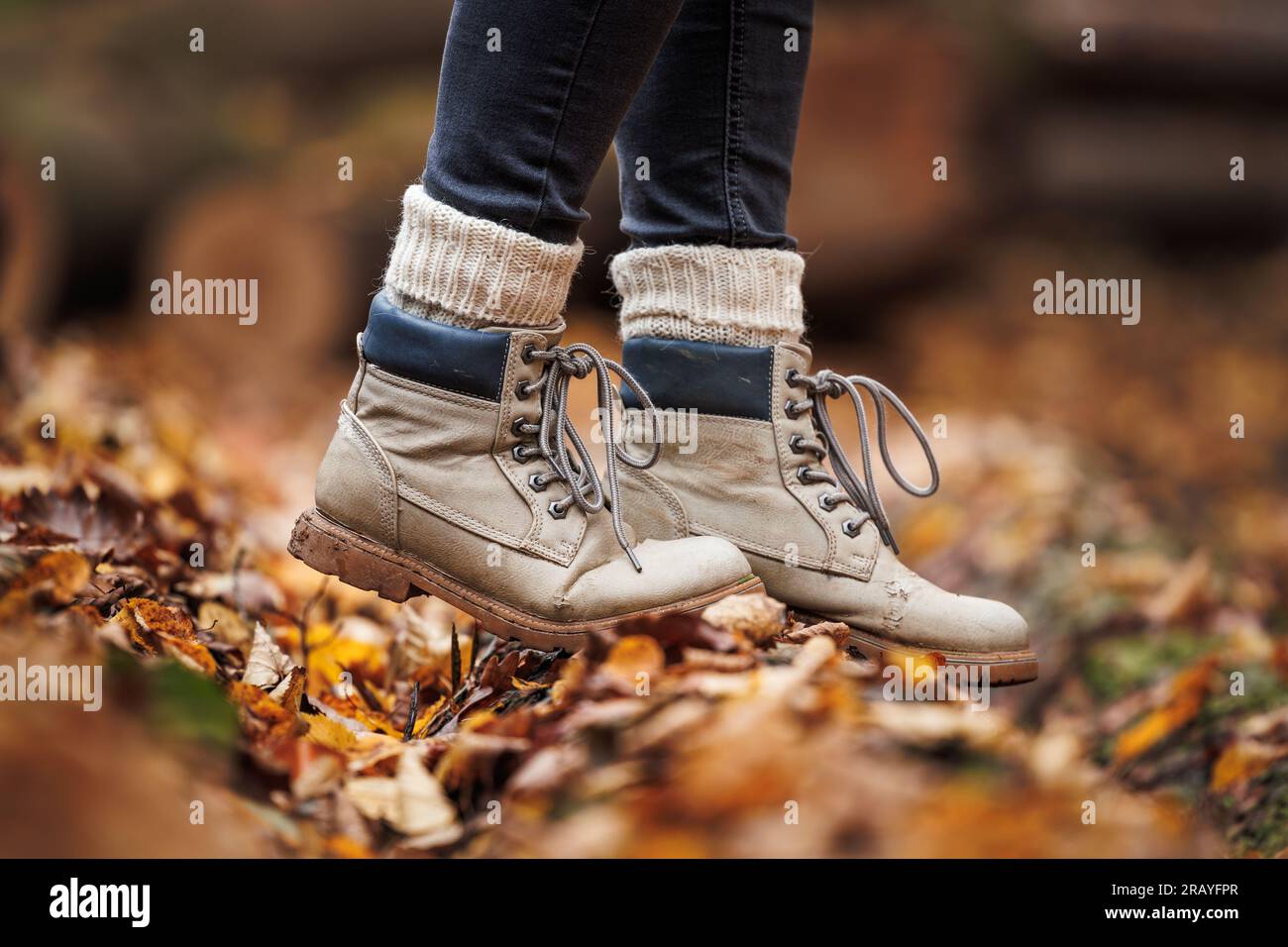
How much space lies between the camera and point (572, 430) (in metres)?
1.51

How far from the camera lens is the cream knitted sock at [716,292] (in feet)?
5.04

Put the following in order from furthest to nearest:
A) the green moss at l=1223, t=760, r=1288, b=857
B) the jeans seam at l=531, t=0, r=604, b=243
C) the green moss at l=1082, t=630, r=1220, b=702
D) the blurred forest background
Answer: the green moss at l=1082, t=630, r=1220, b=702
the green moss at l=1223, t=760, r=1288, b=857
the jeans seam at l=531, t=0, r=604, b=243
the blurred forest background

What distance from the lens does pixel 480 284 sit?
1.34m

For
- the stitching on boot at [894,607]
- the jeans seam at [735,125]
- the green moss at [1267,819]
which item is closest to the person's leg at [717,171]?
the jeans seam at [735,125]

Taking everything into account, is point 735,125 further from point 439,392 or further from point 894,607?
point 894,607

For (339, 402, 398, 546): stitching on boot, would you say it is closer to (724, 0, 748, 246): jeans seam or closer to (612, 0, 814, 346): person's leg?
(612, 0, 814, 346): person's leg

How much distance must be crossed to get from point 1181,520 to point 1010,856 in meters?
2.71

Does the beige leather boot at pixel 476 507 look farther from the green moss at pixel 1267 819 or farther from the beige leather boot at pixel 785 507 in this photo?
the green moss at pixel 1267 819

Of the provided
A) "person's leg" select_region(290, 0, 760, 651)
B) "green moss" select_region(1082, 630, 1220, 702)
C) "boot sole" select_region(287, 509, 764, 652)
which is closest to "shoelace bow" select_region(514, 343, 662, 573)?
"person's leg" select_region(290, 0, 760, 651)

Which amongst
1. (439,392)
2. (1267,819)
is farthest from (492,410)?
(1267,819)

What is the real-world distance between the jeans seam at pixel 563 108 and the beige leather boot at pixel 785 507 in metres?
0.33

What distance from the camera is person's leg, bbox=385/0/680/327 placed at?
1261 millimetres

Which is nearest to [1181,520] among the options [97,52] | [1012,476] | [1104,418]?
[1012,476]

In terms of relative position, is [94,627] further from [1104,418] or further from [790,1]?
[1104,418]
